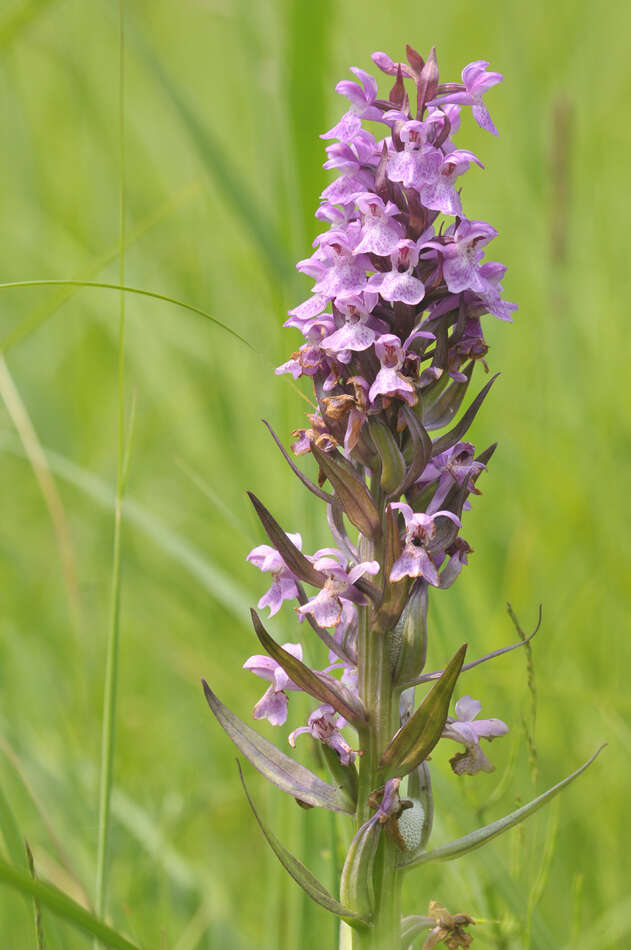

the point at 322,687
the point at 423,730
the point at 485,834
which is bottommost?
the point at 485,834

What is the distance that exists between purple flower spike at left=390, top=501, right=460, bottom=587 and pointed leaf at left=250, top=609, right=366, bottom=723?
0.23 meters

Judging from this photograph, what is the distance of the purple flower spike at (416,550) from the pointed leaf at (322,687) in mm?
225

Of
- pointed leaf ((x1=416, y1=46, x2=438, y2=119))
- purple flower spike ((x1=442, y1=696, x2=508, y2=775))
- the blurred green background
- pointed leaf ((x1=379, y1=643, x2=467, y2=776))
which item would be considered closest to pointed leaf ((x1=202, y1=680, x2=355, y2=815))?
pointed leaf ((x1=379, y1=643, x2=467, y2=776))

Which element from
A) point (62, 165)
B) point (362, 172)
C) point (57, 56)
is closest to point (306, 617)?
point (362, 172)

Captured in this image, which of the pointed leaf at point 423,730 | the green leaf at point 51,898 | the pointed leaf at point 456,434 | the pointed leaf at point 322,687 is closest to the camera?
the green leaf at point 51,898

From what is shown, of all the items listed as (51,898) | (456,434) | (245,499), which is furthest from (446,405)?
(245,499)

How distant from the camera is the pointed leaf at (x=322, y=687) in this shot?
1579mm

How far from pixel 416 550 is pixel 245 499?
198 cm

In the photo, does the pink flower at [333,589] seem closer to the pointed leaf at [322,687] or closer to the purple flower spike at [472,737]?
the pointed leaf at [322,687]

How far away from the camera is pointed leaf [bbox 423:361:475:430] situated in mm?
1730

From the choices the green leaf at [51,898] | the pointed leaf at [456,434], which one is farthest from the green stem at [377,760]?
the green leaf at [51,898]

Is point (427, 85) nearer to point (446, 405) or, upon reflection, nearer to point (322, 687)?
point (446, 405)

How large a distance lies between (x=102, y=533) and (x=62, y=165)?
440 centimetres

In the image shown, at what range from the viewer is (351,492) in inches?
63.9
